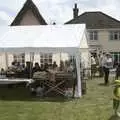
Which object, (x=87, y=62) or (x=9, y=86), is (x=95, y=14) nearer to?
(x=87, y=62)

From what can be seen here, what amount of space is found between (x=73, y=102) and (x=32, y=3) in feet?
80.1

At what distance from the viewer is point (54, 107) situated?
13867 millimetres

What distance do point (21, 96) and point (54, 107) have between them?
2.98 meters

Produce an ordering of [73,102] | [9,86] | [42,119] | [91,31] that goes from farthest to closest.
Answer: [91,31] < [9,86] < [73,102] < [42,119]

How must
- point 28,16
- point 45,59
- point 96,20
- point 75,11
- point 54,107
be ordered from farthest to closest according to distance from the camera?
point 75,11, point 96,20, point 28,16, point 45,59, point 54,107

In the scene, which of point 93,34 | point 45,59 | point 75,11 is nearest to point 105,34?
point 93,34

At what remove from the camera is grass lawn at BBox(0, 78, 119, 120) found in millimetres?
12203

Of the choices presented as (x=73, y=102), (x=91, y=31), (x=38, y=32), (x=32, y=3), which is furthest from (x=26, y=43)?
(x=91, y=31)

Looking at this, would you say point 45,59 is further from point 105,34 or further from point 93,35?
point 93,35

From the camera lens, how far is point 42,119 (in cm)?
1177

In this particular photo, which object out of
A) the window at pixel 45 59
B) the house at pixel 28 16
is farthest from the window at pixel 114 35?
the window at pixel 45 59

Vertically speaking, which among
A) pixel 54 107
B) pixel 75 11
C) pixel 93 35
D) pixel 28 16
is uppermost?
pixel 75 11

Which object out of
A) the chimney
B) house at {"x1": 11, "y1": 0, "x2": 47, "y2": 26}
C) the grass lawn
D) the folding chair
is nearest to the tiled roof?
the chimney

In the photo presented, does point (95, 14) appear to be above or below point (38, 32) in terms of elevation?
above
